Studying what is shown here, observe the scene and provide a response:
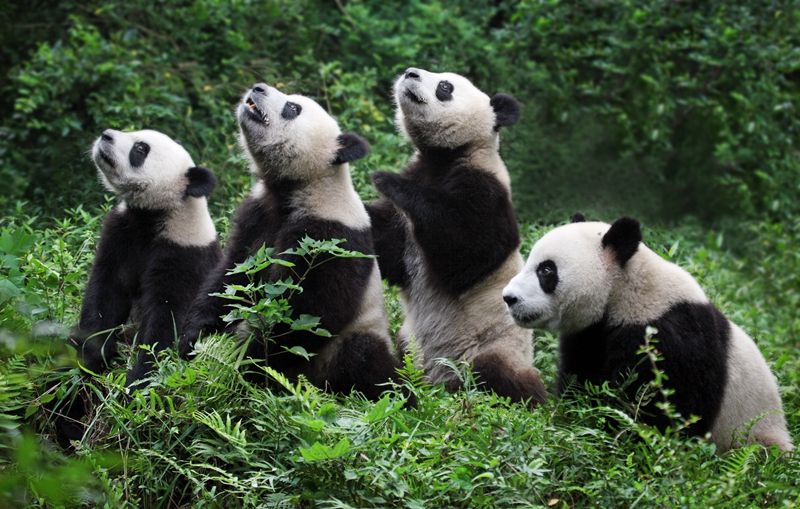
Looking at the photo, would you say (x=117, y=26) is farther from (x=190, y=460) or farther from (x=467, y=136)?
(x=190, y=460)

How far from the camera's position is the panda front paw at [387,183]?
18.9 feet

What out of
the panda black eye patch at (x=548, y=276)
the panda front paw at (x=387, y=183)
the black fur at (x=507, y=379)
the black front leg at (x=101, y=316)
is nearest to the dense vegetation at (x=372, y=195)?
the black front leg at (x=101, y=316)

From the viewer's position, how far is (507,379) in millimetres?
5410

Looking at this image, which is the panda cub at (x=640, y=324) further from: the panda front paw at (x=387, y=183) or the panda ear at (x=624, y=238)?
the panda front paw at (x=387, y=183)

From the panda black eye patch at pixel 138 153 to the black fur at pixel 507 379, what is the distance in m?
2.15

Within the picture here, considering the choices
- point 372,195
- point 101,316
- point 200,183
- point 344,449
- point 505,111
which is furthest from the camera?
point 372,195

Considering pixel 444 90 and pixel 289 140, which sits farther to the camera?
pixel 444 90

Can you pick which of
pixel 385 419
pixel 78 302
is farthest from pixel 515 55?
pixel 385 419

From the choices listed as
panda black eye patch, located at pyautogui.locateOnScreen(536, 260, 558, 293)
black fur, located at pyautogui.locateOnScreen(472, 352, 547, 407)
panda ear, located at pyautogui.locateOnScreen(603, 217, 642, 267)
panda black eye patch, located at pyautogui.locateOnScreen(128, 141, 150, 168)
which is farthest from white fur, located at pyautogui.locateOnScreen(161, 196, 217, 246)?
panda ear, located at pyautogui.locateOnScreen(603, 217, 642, 267)

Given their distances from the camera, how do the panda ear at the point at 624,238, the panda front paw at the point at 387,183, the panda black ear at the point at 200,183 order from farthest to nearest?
1. the panda front paw at the point at 387,183
2. the panda black ear at the point at 200,183
3. the panda ear at the point at 624,238

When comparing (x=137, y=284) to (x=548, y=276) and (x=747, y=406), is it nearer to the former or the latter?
(x=548, y=276)

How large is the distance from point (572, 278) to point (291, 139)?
1.69 m

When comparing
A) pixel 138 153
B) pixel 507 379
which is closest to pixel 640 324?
pixel 507 379

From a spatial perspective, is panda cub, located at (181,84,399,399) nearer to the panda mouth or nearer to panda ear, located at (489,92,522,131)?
the panda mouth
